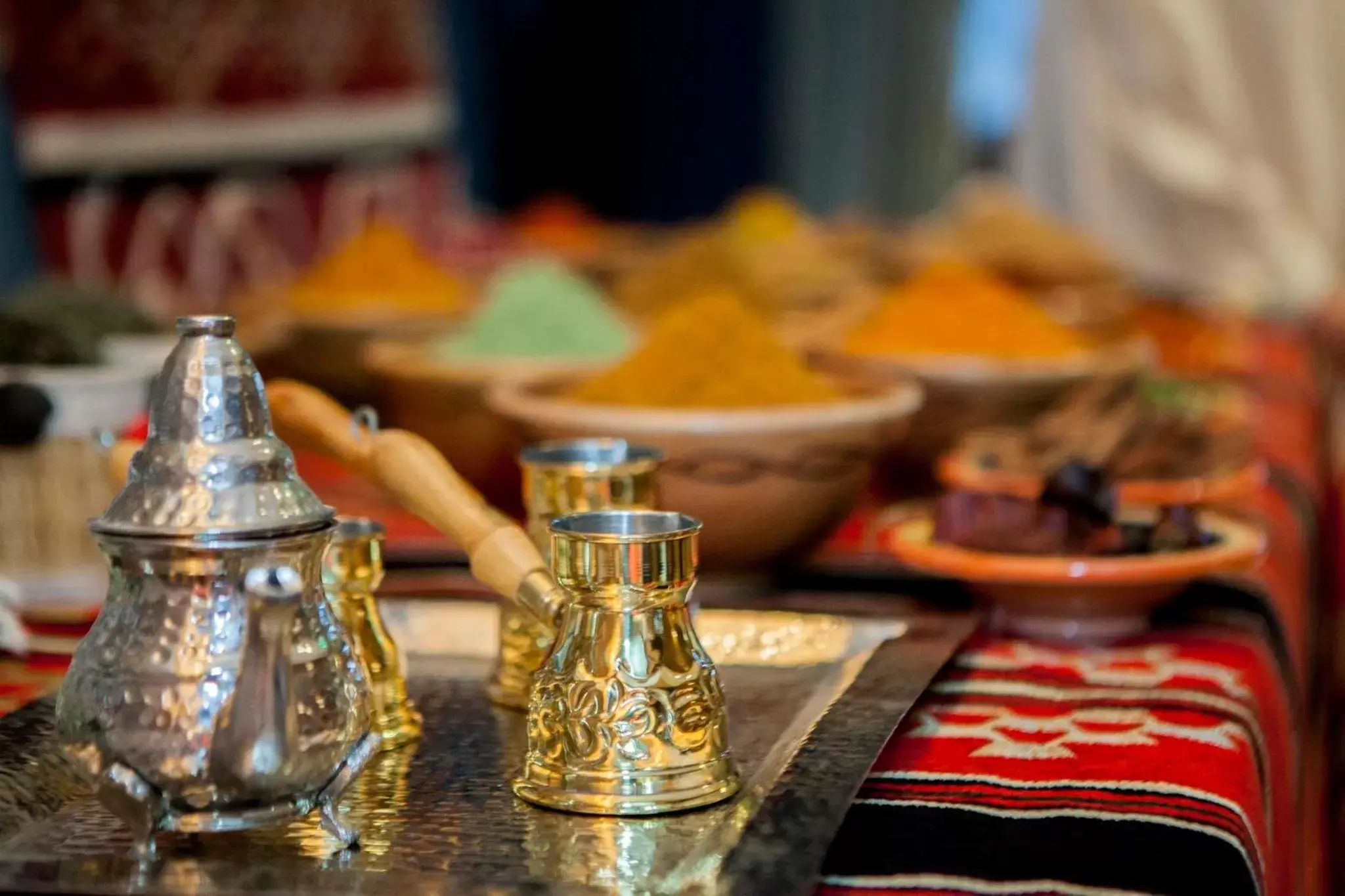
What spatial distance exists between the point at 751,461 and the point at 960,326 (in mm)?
413

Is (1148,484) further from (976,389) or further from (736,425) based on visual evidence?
(736,425)

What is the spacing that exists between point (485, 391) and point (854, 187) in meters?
5.08

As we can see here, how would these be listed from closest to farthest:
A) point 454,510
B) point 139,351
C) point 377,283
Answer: point 454,510
point 139,351
point 377,283

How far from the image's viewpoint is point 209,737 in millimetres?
476

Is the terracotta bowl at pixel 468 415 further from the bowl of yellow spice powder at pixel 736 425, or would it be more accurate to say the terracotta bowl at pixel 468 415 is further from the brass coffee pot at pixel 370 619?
the brass coffee pot at pixel 370 619

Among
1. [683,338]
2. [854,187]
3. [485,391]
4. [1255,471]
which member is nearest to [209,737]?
[683,338]

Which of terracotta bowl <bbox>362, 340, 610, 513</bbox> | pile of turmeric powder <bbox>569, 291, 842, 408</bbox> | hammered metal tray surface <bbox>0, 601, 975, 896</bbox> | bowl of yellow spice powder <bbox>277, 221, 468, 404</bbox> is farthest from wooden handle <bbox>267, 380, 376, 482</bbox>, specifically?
bowl of yellow spice powder <bbox>277, 221, 468, 404</bbox>

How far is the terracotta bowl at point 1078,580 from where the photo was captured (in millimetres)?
767

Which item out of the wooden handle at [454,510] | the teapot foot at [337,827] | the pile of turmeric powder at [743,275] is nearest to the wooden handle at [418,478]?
the wooden handle at [454,510]

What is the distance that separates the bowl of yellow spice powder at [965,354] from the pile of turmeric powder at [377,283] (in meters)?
0.38

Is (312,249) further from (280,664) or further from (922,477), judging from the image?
(280,664)

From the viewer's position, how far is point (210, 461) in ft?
1.65

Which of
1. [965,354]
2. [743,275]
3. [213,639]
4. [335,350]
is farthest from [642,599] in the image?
[743,275]

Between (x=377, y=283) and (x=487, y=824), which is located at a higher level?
(x=377, y=283)
